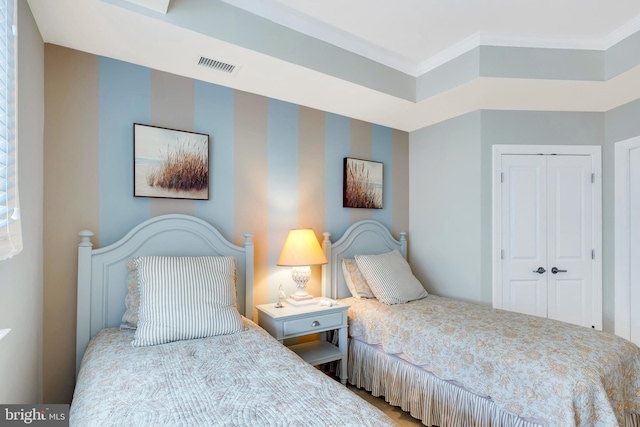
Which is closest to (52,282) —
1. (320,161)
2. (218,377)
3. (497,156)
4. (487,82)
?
(218,377)

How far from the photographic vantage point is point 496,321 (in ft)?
→ 7.68

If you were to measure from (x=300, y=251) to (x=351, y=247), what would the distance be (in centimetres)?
75

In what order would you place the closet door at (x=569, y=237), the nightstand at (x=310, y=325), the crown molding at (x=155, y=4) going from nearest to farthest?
1. the crown molding at (x=155, y=4)
2. the nightstand at (x=310, y=325)
3. the closet door at (x=569, y=237)

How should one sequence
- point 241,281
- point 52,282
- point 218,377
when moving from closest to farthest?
point 218,377, point 52,282, point 241,281

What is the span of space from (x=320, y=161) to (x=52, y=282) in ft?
6.95

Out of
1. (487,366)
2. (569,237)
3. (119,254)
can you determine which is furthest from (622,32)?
(119,254)

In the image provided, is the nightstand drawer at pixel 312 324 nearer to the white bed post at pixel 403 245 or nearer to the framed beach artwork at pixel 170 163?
the framed beach artwork at pixel 170 163

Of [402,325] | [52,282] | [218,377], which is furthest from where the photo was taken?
[402,325]

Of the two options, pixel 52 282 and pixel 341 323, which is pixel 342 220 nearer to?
pixel 341 323

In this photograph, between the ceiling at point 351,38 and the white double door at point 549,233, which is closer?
the ceiling at point 351,38

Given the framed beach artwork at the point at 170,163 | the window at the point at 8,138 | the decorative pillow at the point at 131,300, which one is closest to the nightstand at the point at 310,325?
the decorative pillow at the point at 131,300

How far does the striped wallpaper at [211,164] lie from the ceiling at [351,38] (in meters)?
0.16

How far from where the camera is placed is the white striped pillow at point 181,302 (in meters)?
1.88

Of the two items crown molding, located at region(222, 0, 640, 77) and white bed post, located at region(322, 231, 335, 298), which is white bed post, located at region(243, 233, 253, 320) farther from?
crown molding, located at region(222, 0, 640, 77)
